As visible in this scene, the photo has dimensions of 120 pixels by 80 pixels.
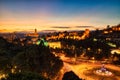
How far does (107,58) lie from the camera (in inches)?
3509

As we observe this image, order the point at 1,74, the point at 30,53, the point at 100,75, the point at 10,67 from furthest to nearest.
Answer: the point at 100,75
the point at 30,53
the point at 10,67
the point at 1,74

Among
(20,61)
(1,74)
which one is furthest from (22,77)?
(20,61)

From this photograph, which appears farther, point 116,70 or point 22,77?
point 116,70

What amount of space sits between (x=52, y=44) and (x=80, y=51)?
69.0 metres

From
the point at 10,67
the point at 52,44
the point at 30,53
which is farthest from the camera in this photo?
the point at 52,44

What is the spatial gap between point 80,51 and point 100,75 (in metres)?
41.5

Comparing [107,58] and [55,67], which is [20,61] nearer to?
[55,67]

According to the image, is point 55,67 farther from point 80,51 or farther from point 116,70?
point 80,51

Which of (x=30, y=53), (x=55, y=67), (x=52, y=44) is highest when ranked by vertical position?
(x=30, y=53)

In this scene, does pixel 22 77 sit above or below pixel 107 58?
above

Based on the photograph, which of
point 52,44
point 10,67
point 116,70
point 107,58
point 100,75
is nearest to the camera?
point 10,67

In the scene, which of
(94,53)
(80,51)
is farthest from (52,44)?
(94,53)

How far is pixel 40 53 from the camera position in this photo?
1908 inches

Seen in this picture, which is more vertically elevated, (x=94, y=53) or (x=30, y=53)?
(x=30, y=53)
